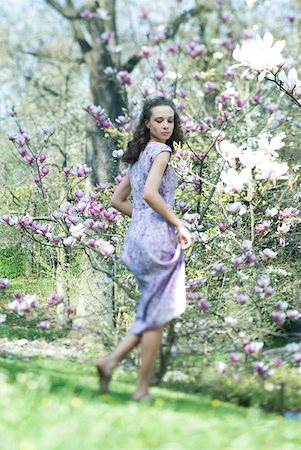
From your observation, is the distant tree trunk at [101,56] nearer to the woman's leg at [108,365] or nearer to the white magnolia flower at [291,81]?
the white magnolia flower at [291,81]

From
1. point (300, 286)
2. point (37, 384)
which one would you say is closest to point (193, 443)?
point (37, 384)

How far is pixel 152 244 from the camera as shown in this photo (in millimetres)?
4355

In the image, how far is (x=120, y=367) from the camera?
523cm

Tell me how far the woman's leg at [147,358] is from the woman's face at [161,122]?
1.18 m

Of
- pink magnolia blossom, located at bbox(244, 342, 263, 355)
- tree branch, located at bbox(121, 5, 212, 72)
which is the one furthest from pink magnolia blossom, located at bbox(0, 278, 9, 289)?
tree branch, located at bbox(121, 5, 212, 72)

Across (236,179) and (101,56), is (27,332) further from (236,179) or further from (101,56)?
(101,56)

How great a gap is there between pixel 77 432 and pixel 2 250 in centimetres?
736

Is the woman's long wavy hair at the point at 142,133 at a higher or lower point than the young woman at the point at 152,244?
higher

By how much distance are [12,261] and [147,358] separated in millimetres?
6201

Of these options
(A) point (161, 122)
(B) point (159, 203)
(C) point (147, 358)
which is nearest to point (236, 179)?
(A) point (161, 122)

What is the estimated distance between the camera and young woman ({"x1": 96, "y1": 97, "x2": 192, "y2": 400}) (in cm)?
417

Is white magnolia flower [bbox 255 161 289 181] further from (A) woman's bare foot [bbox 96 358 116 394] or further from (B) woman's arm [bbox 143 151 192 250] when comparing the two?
(A) woman's bare foot [bbox 96 358 116 394]

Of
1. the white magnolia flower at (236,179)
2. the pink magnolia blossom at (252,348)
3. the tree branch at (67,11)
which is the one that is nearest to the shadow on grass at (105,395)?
the pink magnolia blossom at (252,348)

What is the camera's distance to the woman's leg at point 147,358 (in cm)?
405
